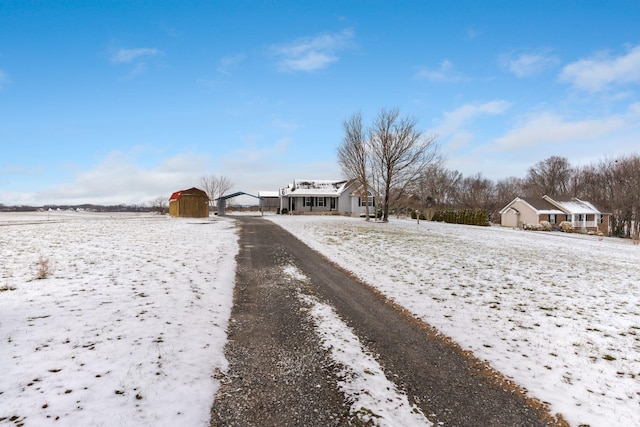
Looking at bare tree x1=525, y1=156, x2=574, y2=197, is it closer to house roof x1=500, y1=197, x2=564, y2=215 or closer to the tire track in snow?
house roof x1=500, y1=197, x2=564, y2=215

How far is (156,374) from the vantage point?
416cm

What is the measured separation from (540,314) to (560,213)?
53.3 meters

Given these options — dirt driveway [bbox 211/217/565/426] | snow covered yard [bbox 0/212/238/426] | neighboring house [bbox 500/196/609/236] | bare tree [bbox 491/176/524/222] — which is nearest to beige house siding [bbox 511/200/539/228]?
neighboring house [bbox 500/196/609/236]

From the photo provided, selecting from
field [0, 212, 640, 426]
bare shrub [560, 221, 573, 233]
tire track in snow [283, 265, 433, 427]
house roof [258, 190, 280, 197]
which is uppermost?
house roof [258, 190, 280, 197]

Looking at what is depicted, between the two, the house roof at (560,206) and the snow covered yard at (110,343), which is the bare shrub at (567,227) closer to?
the house roof at (560,206)

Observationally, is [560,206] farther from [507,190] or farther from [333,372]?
[333,372]

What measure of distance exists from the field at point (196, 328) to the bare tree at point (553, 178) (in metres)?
73.7

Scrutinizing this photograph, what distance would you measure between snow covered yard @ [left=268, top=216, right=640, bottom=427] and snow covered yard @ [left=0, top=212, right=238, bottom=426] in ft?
15.0

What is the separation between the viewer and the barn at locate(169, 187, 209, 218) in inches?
1545

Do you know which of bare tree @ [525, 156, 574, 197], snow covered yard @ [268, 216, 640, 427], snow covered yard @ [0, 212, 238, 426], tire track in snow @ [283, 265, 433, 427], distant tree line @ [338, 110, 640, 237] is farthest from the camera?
bare tree @ [525, 156, 574, 197]

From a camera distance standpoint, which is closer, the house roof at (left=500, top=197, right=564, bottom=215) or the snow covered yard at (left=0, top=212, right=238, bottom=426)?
the snow covered yard at (left=0, top=212, right=238, bottom=426)

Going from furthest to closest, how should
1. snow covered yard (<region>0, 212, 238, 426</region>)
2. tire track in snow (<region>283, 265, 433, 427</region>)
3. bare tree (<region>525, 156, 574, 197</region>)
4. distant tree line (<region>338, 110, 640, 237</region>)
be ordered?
1. bare tree (<region>525, 156, 574, 197</region>)
2. distant tree line (<region>338, 110, 640, 237</region>)
3. tire track in snow (<region>283, 265, 433, 427</region>)
4. snow covered yard (<region>0, 212, 238, 426</region>)

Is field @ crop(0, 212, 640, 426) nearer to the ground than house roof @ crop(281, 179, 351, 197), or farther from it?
nearer to the ground

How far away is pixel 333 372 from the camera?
14.7 feet
